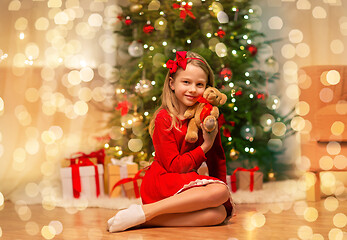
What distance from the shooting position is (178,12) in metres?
3.14

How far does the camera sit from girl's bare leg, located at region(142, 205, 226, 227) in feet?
6.17

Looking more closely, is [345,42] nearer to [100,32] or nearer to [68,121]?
[100,32]

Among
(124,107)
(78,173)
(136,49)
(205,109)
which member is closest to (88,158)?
(78,173)

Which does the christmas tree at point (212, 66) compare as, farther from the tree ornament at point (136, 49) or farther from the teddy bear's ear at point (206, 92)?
the teddy bear's ear at point (206, 92)

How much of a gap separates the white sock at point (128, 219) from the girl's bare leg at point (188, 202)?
0.08ft

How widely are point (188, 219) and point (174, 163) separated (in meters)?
0.22

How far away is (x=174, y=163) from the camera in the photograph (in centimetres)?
190

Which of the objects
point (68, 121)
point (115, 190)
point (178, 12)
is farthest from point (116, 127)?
point (178, 12)

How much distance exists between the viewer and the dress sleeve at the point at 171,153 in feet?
6.21

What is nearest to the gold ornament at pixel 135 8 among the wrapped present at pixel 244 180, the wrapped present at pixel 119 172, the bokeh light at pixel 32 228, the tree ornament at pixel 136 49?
the tree ornament at pixel 136 49

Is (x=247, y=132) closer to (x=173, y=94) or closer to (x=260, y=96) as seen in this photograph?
(x=260, y=96)

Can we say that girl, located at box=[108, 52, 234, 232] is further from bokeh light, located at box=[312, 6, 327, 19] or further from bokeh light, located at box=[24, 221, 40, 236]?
bokeh light, located at box=[312, 6, 327, 19]

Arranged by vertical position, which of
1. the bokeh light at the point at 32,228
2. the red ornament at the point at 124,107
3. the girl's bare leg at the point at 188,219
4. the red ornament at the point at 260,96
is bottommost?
the bokeh light at the point at 32,228

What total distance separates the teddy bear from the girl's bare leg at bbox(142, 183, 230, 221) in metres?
0.21
